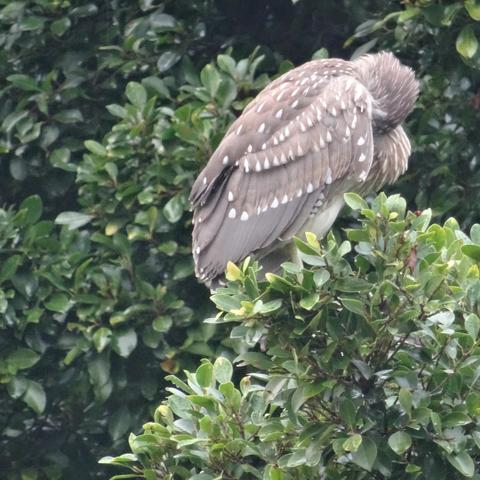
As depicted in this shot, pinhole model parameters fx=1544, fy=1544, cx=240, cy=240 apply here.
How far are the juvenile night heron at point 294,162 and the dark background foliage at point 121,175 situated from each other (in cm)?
53

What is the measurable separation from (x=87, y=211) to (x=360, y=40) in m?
1.69

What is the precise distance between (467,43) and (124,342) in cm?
198

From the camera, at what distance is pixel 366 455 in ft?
14.8

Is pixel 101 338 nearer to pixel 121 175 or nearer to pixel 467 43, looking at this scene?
pixel 121 175

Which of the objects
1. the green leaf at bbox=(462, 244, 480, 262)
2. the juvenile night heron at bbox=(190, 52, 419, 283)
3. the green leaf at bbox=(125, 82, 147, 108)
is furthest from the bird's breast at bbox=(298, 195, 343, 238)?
the green leaf at bbox=(462, 244, 480, 262)

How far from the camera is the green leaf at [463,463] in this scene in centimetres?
445

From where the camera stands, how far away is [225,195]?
6.22 m

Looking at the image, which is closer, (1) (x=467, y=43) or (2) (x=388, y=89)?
(2) (x=388, y=89)

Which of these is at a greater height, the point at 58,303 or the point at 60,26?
the point at 60,26

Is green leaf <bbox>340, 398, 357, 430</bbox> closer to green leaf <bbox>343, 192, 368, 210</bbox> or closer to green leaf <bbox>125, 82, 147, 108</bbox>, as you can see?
green leaf <bbox>343, 192, 368, 210</bbox>

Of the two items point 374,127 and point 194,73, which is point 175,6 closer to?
point 194,73

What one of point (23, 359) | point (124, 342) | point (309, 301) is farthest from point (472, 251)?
point (23, 359)

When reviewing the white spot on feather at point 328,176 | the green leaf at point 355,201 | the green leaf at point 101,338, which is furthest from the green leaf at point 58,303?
the green leaf at point 355,201

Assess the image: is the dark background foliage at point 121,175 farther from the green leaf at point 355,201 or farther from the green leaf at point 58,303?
the green leaf at point 355,201
